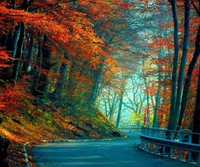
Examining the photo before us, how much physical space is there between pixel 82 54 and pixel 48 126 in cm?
621

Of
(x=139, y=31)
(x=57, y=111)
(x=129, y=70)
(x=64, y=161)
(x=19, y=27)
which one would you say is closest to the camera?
(x=64, y=161)

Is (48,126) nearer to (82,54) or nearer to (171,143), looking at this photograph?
(82,54)

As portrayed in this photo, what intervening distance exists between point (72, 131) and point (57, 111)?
3189mm

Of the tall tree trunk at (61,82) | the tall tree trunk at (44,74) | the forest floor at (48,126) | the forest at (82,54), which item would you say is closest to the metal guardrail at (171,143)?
the forest at (82,54)

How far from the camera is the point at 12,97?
15367 mm

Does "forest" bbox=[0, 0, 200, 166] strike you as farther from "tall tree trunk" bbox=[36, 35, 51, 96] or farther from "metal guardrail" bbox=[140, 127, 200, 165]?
"metal guardrail" bbox=[140, 127, 200, 165]

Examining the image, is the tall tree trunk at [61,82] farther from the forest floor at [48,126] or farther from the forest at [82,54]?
the forest floor at [48,126]

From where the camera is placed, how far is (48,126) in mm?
26781

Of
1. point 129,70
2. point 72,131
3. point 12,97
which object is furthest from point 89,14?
point 129,70

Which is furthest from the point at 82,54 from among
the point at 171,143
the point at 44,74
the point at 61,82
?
the point at 171,143

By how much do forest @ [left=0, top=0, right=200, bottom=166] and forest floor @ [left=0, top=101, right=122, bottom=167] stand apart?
0.15m

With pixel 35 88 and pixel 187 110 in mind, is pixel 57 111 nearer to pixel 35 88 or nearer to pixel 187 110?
pixel 35 88

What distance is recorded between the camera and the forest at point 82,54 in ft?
61.4

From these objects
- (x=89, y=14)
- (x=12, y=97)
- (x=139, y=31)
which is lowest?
(x=12, y=97)
